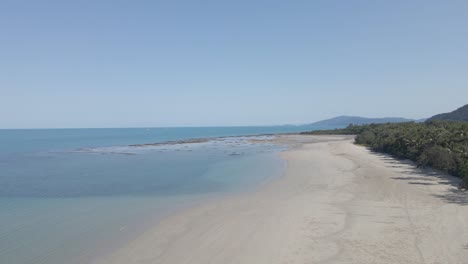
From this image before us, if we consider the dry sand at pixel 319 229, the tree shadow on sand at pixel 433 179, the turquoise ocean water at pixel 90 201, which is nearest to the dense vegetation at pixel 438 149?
the tree shadow on sand at pixel 433 179

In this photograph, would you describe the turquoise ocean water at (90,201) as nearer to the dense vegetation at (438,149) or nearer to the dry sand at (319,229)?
the dry sand at (319,229)

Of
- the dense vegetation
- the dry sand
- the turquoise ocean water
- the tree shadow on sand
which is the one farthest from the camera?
the dense vegetation

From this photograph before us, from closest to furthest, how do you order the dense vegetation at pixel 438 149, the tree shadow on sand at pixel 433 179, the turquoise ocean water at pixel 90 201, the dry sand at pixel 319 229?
1. the dry sand at pixel 319 229
2. the turquoise ocean water at pixel 90 201
3. the tree shadow on sand at pixel 433 179
4. the dense vegetation at pixel 438 149

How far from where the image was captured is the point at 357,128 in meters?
108

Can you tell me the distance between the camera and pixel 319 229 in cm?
1352

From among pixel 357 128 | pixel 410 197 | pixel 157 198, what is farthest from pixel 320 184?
pixel 357 128

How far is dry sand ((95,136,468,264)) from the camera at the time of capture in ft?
35.9

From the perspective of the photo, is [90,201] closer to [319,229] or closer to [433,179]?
[319,229]

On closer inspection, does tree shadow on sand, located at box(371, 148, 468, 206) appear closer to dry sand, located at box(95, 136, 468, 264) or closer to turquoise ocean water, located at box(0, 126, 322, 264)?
dry sand, located at box(95, 136, 468, 264)

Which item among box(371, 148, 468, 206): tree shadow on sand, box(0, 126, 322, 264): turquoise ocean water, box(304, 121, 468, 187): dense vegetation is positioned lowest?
box(0, 126, 322, 264): turquoise ocean water

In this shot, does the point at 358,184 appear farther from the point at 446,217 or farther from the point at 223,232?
the point at 223,232

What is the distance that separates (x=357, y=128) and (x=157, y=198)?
96930 mm

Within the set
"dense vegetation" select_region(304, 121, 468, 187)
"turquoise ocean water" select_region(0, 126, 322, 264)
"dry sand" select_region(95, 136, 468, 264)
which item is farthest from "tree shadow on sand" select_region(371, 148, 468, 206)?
Result: "turquoise ocean water" select_region(0, 126, 322, 264)

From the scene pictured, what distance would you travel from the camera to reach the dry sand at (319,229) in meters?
11.0
